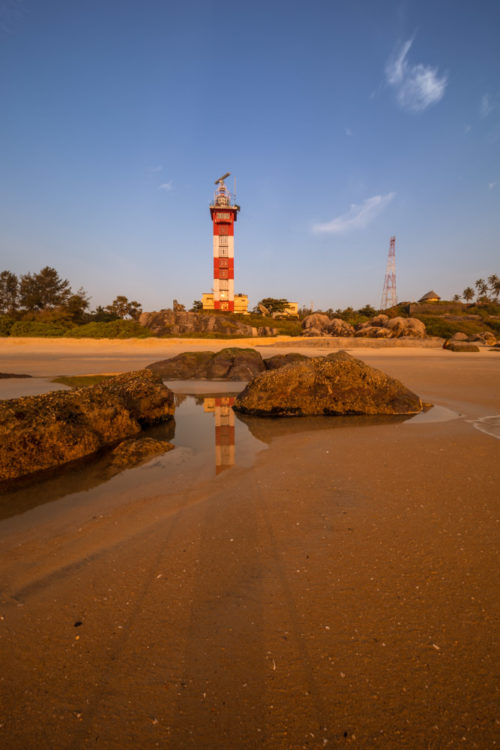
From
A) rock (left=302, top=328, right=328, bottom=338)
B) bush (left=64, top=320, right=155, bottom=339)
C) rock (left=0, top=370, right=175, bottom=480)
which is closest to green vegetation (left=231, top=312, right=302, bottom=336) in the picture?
rock (left=302, top=328, right=328, bottom=338)

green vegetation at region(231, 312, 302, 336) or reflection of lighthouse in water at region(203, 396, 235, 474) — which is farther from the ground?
green vegetation at region(231, 312, 302, 336)

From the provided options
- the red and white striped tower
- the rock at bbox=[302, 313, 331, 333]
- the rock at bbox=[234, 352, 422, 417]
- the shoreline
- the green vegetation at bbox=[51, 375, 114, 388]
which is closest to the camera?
the rock at bbox=[234, 352, 422, 417]

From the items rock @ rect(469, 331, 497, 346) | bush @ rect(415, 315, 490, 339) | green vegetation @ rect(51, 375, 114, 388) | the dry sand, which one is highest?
bush @ rect(415, 315, 490, 339)

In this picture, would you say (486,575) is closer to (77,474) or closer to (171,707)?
(171,707)

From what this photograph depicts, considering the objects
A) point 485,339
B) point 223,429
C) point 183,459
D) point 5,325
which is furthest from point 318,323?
point 183,459

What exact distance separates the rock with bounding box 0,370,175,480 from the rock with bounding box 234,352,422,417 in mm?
2104

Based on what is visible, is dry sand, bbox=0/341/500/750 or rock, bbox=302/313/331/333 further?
rock, bbox=302/313/331/333

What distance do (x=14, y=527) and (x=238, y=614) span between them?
2155 mm

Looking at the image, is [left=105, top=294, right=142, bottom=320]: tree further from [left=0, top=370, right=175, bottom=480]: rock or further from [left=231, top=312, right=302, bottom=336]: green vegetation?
[left=0, top=370, right=175, bottom=480]: rock

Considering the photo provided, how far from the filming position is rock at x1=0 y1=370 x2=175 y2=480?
4008mm

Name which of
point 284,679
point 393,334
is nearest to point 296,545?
point 284,679

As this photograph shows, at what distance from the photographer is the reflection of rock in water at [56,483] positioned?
10.9ft

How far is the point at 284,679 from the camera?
4.72 feet

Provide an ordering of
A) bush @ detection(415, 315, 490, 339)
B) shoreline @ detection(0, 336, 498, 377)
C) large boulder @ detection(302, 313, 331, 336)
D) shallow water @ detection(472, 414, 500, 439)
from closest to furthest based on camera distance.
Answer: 1. shallow water @ detection(472, 414, 500, 439)
2. shoreline @ detection(0, 336, 498, 377)
3. bush @ detection(415, 315, 490, 339)
4. large boulder @ detection(302, 313, 331, 336)
